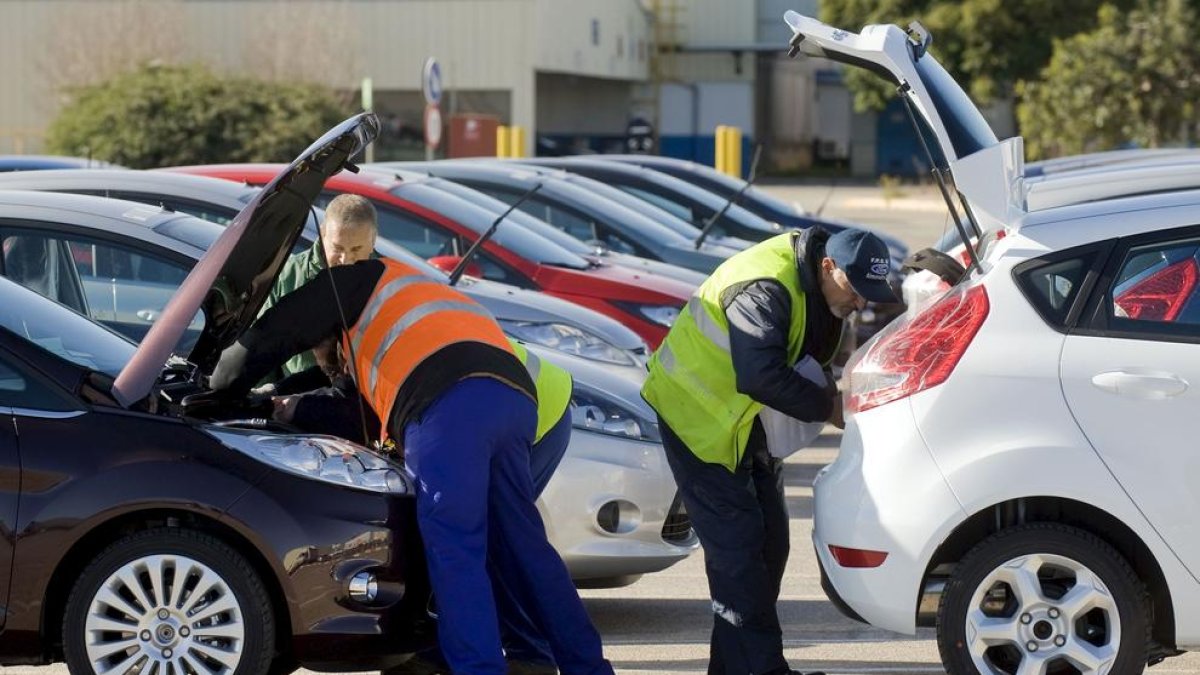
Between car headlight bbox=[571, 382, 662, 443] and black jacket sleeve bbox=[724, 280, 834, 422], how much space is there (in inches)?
56.6

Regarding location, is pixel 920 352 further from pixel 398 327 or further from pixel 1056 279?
pixel 398 327

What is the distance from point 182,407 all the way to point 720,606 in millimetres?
1693

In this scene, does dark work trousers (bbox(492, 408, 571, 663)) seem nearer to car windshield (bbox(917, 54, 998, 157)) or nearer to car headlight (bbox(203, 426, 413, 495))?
car headlight (bbox(203, 426, 413, 495))

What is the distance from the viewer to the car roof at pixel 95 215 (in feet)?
22.1

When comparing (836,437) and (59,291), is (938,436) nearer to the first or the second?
(59,291)

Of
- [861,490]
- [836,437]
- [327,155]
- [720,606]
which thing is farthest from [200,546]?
[836,437]

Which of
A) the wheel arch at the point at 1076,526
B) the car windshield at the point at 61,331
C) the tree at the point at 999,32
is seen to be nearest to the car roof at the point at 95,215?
the car windshield at the point at 61,331

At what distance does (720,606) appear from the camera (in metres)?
5.52

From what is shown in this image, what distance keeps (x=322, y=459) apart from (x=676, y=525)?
5.95 ft

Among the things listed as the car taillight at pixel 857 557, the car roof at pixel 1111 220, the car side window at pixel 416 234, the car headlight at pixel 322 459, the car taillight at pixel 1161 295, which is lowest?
the car taillight at pixel 857 557

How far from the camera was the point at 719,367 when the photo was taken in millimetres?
5461

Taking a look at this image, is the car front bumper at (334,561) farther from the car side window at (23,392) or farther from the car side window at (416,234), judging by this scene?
the car side window at (416,234)

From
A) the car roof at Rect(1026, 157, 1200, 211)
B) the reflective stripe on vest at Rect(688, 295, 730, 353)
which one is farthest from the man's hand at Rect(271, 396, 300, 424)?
the car roof at Rect(1026, 157, 1200, 211)

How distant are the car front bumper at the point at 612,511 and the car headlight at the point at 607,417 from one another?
8 centimetres
